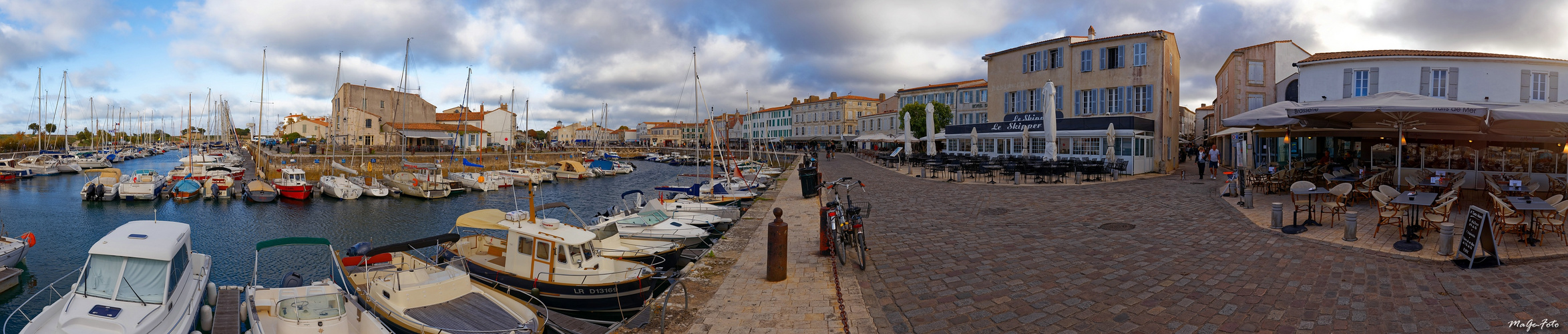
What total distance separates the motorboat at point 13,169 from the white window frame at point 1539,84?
74470 millimetres

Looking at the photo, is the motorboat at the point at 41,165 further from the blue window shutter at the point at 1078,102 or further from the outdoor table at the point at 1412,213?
the outdoor table at the point at 1412,213

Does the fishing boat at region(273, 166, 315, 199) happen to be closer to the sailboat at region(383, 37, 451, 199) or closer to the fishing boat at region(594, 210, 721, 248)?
the sailboat at region(383, 37, 451, 199)

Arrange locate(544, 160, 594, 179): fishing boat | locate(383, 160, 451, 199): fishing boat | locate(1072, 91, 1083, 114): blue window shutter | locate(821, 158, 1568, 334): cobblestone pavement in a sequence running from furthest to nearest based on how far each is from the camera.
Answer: locate(544, 160, 594, 179): fishing boat, locate(383, 160, 451, 199): fishing boat, locate(1072, 91, 1083, 114): blue window shutter, locate(821, 158, 1568, 334): cobblestone pavement

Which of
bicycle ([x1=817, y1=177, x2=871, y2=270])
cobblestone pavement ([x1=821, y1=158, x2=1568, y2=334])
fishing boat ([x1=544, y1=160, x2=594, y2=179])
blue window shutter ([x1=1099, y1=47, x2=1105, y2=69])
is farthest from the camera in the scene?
fishing boat ([x1=544, y1=160, x2=594, y2=179])

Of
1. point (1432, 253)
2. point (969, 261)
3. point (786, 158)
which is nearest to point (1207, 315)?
point (969, 261)

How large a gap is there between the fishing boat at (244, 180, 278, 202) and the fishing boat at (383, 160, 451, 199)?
5000 mm

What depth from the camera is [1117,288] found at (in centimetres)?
638

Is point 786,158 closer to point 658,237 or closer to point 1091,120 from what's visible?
point 1091,120

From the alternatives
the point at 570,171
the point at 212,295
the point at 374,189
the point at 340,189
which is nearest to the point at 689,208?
the point at 212,295

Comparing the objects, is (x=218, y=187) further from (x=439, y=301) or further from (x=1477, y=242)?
(x=1477, y=242)

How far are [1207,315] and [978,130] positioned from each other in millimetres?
26593

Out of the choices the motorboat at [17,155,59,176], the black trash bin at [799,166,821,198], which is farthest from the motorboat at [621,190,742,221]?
the motorboat at [17,155,59,176]

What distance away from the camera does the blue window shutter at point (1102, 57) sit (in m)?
28.7

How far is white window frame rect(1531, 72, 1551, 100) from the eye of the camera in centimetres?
1803
